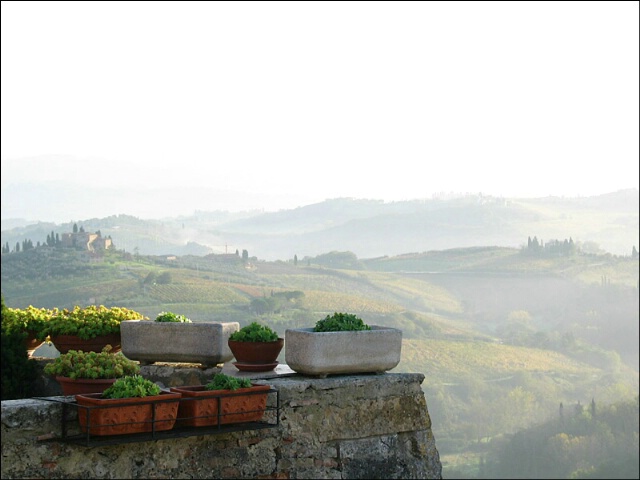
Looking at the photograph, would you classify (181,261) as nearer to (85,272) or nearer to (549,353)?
(85,272)

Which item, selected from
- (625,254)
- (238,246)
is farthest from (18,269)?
(625,254)

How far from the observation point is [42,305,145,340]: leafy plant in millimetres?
11469

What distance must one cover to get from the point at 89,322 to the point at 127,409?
3.77 meters

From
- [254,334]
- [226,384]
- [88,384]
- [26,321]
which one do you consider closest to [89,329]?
[26,321]

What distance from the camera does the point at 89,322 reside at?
11.6m

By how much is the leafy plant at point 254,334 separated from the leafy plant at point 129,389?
2.26 metres

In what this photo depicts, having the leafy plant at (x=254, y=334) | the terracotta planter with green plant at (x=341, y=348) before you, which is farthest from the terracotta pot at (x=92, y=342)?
the terracotta planter with green plant at (x=341, y=348)

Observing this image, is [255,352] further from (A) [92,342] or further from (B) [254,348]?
(A) [92,342]

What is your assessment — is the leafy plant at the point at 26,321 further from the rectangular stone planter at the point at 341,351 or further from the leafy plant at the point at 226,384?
the leafy plant at the point at 226,384

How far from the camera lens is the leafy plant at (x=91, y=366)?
8984mm

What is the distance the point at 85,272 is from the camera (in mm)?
128875

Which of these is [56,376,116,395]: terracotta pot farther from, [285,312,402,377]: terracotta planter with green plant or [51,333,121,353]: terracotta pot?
[51,333,121,353]: terracotta pot

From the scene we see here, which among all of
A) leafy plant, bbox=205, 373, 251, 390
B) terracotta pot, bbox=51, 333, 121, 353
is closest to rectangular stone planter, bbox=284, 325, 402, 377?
leafy plant, bbox=205, 373, 251, 390

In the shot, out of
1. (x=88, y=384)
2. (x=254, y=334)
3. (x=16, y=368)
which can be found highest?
(x=254, y=334)
